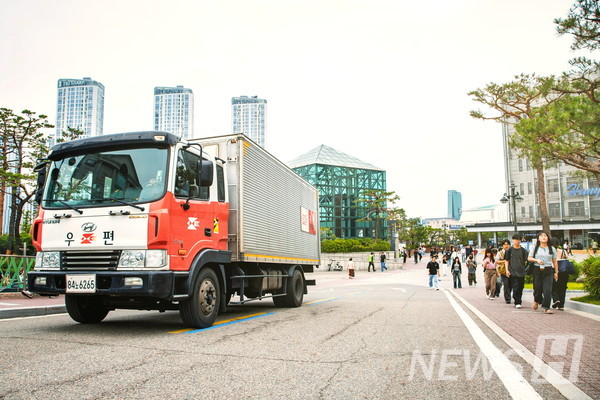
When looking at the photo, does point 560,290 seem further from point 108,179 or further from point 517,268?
point 108,179

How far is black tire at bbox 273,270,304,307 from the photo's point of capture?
36.5 ft

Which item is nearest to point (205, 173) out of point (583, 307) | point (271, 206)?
point (271, 206)

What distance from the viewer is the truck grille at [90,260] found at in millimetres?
6133

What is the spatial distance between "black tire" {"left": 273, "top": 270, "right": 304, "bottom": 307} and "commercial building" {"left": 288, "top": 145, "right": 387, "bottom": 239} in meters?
57.2

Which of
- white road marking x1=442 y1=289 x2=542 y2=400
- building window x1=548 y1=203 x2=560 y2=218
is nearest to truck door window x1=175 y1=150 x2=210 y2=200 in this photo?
white road marking x1=442 y1=289 x2=542 y2=400

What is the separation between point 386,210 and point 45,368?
59.4 meters

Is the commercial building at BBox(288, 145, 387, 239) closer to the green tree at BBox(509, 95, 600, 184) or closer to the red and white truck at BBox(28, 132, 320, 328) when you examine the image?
the green tree at BBox(509, 95, 600, 184)

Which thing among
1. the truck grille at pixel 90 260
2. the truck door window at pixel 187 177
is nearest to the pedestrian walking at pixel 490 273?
the truck door window at pixel 187 177

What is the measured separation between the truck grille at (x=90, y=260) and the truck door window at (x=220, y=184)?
2.14m

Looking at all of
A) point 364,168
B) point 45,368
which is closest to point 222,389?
point 45,368

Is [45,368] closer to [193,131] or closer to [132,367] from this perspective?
[132,367]

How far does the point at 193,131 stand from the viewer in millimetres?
153125

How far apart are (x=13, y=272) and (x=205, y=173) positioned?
908cm

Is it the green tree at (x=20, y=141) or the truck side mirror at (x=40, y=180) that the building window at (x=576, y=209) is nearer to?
the green tree at (x=20, y=141)
